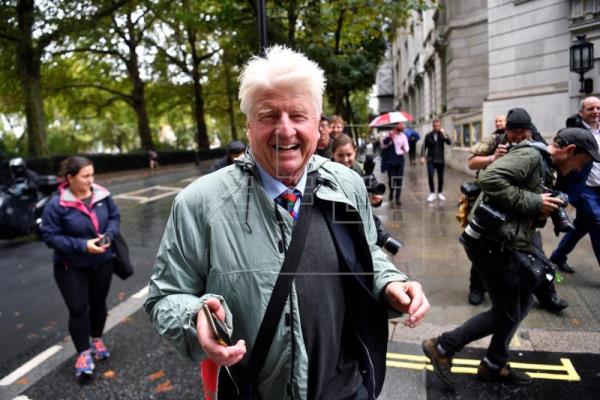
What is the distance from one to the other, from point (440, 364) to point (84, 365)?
2.70 metres

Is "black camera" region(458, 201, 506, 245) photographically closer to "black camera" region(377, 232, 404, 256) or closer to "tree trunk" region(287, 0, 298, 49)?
"black camera" region(377, 232, 404, 256)

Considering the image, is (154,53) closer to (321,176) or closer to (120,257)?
(120,257)

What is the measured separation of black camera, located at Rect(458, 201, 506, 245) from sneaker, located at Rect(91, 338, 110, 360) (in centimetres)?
309

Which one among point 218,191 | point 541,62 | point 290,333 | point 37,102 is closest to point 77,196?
point 218,191

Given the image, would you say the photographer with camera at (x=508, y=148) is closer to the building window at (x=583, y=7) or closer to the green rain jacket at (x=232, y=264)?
the green rain jacket at (x=232, y=264)

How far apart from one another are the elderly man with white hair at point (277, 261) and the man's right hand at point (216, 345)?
96mm

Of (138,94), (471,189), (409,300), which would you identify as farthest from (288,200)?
(138,94)

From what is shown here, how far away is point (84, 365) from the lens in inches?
139

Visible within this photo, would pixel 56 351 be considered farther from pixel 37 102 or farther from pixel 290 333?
pixel 37 102

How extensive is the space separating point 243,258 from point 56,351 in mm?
3339

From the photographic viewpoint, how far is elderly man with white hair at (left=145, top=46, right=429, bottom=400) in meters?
1.55

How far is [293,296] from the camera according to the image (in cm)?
158

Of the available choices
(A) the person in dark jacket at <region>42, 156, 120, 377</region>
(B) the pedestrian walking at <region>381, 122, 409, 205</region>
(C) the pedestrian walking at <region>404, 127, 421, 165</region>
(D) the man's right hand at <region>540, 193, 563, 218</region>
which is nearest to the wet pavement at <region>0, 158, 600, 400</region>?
(A) the person in dark jacket at <region>42, 156, 120, 377</region>

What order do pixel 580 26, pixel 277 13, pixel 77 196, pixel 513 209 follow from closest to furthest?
pixel 513 209 < pixel 77 196 < pixel 580 26 < pixel 277 13
